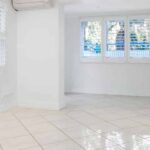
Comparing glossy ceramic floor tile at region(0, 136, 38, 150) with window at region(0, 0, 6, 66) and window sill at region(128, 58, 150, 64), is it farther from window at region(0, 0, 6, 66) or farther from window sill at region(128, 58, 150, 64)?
window sill at region(128, 58, 150, 64)

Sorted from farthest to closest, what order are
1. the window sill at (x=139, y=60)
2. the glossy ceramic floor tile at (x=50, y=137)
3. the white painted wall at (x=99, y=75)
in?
1. the white painted wall at (x=99, y=75)
2. the window sill at (x=139, y=60)
3. the glossy ceramic floor tile at (x=50, y=137)

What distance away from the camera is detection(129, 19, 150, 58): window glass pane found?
6.67m

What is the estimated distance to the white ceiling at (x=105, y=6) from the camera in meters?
5.38

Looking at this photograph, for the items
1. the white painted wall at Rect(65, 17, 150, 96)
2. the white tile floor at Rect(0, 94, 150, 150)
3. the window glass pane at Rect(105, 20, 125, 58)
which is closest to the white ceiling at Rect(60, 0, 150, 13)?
the window glass pane at Rect(105, 20, 125, 58)

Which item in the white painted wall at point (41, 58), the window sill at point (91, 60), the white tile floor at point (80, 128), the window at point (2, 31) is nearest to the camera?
the white tile floor at point (80, 128)

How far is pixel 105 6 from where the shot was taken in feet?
19.6

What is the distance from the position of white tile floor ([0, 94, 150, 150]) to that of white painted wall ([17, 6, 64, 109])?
1.03ft

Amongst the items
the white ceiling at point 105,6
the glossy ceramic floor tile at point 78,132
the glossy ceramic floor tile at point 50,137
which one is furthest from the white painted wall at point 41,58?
the glossy ceramic floor tile at point 50,137

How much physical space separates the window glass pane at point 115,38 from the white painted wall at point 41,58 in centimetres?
226

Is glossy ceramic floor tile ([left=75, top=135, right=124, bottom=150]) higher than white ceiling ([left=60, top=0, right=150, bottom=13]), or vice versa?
white ceiling ([left=60, top=0, right=150, bottom=13])

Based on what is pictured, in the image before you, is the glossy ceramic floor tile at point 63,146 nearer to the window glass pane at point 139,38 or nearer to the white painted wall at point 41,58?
the white painted wall at point 41,58

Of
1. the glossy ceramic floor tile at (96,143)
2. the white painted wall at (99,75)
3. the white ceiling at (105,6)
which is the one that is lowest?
the glossy ceramic floor tile at (96,143)

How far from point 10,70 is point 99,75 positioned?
9.35ft

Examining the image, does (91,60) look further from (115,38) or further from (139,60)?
(139,60)
